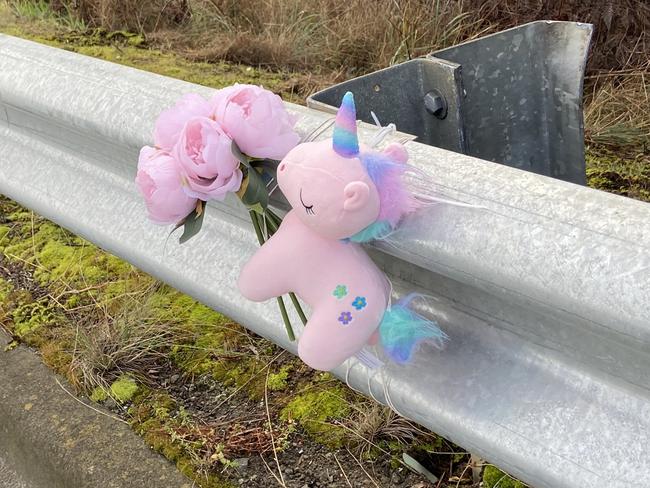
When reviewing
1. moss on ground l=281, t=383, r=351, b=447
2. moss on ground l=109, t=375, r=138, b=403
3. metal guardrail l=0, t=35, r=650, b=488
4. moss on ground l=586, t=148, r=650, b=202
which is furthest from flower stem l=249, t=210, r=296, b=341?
moss on ground l=586, t=148, r=650, b=202

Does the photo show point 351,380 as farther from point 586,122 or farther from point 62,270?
point 586,122

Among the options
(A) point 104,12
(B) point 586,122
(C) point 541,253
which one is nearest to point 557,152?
(B) point 586,122

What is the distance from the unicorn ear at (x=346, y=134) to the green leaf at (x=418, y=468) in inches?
29.5

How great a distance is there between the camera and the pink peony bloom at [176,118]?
167 centimetres

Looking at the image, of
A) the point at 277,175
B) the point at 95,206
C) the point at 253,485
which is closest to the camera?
the point at 277,175

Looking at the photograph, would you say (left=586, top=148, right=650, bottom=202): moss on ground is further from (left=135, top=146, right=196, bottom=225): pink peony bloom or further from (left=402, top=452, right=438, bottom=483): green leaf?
(left=135, top=146, right=196, bottom=225): pink peony bloom

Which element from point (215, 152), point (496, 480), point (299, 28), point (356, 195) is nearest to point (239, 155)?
point (215, 152)

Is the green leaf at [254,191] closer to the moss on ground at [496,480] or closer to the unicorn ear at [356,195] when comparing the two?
the unicorn ear at [356,195]

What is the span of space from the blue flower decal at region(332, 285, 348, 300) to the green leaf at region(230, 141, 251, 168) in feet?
0.93

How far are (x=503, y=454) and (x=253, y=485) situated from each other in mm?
708

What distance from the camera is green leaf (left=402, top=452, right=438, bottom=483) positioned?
1.88 metres

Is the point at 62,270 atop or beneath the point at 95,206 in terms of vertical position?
beneath

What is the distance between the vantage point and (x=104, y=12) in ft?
16.7

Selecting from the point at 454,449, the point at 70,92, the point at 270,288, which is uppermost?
the point at 70,92
